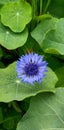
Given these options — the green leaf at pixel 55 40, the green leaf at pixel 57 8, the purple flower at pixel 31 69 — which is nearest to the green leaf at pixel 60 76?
the green leaf at pixel 55 40

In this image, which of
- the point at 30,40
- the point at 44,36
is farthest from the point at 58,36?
the point at 30,40

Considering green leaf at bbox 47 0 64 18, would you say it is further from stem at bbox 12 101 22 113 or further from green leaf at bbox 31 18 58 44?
stem at bbox 12 101 22 113

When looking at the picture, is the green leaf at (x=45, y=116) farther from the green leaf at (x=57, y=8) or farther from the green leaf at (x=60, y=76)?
the green leaf at (x=57, y=8)

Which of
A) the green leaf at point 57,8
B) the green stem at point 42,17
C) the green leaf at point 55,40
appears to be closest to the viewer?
the green leaf at point 55,40

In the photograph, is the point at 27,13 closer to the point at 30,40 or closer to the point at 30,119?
the point at 30,40

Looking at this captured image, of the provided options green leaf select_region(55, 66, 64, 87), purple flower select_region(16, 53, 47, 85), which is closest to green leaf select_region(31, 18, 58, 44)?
green leaf select_region(55, 66, 64, 87)
